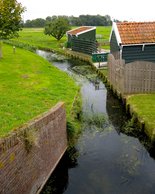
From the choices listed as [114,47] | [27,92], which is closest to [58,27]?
[114,47]

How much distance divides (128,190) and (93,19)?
127m

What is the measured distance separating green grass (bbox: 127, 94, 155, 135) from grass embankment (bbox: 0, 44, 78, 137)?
11.3 feet

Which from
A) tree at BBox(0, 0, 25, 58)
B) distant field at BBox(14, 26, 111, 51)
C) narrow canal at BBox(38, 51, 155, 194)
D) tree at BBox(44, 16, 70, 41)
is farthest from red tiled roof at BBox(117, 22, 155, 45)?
tree at BBox(44, 16, 70, 41)

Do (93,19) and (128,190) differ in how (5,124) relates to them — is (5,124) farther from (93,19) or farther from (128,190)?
(93,19)

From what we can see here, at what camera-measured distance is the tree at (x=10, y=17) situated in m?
27.7

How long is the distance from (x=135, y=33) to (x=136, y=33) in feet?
0.31

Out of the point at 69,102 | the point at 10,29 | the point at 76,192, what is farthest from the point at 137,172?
the point at 10,29

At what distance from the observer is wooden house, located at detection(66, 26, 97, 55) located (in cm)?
3778

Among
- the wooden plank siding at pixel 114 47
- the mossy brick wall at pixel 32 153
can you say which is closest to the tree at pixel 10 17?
the wooden plank siding at pixel 114 47

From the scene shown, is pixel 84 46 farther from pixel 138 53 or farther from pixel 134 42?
Result: pixel 134 42

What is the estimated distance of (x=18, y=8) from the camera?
94.7 ft

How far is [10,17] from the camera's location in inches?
1125

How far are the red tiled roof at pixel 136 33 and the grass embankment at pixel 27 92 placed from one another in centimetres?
512

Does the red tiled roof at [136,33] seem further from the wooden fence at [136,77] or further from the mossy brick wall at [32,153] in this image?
the mossy brick wall at [32,153]
